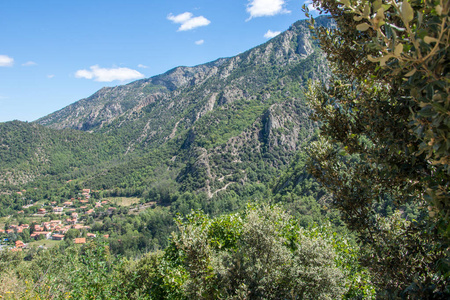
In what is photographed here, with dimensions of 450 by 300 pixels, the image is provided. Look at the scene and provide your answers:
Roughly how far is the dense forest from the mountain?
89cm

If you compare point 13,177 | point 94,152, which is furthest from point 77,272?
point 94,152

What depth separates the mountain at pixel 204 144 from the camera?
111 m

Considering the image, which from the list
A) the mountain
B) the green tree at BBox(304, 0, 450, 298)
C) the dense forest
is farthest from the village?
the green tree at BBox(304, 0, 450, 298)

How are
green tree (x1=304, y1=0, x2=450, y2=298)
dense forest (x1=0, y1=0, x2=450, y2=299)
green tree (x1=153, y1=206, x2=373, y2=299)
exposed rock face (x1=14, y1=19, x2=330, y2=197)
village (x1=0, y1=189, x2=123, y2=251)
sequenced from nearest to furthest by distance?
green tree (x1=304, y1=0, x2=450, y2=298), dense forest (x1=0, y1=0, x2=450, y2=299), green tree (x1=153, y1=206, x2=373, y2=299), village (x1=0, y1=189, x2=123, y2=251), exposed rock face (x1=14, y1=19, x2=330, y2=197)

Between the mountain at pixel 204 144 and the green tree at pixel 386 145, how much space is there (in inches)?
3053

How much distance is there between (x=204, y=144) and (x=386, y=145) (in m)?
124

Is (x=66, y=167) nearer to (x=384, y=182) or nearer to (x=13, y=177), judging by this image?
(x=13, y=177)

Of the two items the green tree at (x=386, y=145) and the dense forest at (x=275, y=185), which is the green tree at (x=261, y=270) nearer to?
the dense forest at (x=275, y=185)

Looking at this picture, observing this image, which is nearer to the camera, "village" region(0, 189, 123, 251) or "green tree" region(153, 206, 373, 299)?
"green tree" region(153, 206, 373, 299)

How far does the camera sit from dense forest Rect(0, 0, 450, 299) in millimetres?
2230

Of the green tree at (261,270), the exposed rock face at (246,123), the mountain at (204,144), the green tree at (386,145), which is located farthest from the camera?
the exposed rock face at (246,123)

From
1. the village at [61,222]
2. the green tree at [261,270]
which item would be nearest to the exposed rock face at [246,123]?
the village at [61,222]

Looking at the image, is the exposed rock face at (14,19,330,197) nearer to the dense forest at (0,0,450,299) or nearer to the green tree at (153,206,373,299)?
the dense forest at (0,0,450,299)

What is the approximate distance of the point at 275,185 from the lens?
3423 inches
